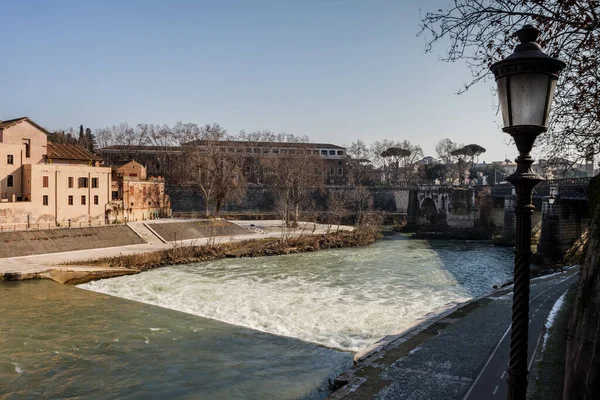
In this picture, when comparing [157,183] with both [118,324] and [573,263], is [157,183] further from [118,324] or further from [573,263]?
[573,263]

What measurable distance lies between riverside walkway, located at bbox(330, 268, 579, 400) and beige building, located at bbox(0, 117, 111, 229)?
28.5 meters

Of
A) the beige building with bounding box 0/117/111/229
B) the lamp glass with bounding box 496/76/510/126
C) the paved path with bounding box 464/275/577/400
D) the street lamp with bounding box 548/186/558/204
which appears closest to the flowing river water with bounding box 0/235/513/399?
the paved path with bounding box 464/275/577/400

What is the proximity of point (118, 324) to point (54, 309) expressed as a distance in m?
3.60

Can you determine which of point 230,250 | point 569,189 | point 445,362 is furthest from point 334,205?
point 445,362

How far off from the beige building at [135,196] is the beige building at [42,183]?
2.39 metres

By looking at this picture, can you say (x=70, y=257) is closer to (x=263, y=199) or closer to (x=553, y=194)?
(x=553, y=194)

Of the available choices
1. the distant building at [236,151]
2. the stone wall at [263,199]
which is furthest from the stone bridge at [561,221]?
the distant building at [236,151]

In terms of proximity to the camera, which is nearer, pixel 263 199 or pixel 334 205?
pixel 334 205

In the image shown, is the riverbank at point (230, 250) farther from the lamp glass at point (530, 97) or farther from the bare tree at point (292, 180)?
the lamp glass at point (530, 97)

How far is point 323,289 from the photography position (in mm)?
22109

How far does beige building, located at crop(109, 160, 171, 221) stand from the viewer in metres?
41.2

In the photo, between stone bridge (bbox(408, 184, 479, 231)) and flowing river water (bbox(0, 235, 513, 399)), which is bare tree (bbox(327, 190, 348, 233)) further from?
flowing river water (bbox(0, 235, 513, 399))

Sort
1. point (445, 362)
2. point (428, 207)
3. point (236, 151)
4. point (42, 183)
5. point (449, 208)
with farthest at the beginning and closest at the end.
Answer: point (236, 151) < point (428, 207) < point (449, 208) < point (42, 183) < point (445, 362)

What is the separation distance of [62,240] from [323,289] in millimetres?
18559
